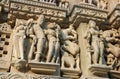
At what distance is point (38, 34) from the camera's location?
442 cm

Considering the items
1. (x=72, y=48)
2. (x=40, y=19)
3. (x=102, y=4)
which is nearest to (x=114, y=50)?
(x=72, y=48)

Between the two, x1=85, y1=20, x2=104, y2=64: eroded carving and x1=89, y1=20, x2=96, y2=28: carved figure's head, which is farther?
x1=89, y1=20, x2=96, y2=28: carved figure's head

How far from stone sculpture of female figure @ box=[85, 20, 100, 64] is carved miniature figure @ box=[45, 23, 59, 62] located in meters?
0.59

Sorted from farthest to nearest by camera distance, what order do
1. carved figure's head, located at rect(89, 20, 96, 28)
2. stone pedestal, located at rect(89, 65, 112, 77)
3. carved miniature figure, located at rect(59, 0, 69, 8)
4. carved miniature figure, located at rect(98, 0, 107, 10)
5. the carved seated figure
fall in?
carved miniature figure, located at rect(98, 0, 107, 10) < carved miniature figure, located at rect(59, 0, 69, 8) < carved figure's head, located at rect(89, 20, 96, 28) < the carved seated figure < stone pedestal, located at rect(89, 65, 112, 77)

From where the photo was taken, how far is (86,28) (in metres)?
4.86

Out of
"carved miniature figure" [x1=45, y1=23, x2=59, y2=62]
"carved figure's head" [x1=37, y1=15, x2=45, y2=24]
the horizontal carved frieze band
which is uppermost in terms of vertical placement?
the horizontal carved frieze band

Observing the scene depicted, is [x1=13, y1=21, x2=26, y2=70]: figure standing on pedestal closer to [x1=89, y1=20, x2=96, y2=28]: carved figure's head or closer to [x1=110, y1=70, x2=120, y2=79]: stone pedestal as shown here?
[x1=89, y1=20, x2=96, y2=28]: carved figure's head

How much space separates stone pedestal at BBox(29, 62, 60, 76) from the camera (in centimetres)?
405

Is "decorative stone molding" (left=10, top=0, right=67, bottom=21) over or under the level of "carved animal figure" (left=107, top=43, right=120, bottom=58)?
over

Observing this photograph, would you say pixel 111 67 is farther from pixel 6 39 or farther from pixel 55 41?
pixel 6 39

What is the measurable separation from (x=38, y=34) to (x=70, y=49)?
0.62 metres

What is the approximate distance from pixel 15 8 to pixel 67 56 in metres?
1.25

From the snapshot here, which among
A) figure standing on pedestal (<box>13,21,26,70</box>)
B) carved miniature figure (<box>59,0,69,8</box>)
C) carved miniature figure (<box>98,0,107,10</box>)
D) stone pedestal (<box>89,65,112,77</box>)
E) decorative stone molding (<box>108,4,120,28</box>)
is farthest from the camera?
carved miniature figure (<box>98,0,107,10</box>)

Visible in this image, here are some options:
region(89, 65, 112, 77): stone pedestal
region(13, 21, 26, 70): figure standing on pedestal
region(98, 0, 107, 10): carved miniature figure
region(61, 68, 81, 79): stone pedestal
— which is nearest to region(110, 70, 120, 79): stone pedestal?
region(89, 65, 112, 77): stone pedestal
